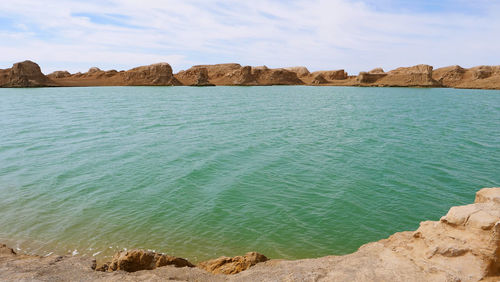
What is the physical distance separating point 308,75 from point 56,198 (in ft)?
500

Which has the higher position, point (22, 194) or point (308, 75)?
point (308, 75)

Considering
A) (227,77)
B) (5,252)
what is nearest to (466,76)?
(227,77)

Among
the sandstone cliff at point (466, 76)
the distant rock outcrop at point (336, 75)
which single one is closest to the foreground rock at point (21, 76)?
the distant rock outcrop at point (336, 75)

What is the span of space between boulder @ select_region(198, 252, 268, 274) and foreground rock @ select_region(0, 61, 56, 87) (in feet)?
353

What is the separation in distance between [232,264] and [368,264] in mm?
2470

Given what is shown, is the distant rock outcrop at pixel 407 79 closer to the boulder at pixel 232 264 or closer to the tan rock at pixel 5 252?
the boulder at pixel 232 264

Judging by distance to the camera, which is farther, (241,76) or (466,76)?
(466,76)

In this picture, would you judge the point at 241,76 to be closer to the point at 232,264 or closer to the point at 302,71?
the point at 302,71

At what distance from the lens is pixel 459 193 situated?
1023 cm

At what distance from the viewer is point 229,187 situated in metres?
11.0

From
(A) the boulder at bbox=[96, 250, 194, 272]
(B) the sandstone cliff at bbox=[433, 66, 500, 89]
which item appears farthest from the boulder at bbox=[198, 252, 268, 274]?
(B) the sandstone cliff at bbox=[433, 66, 500, 89]

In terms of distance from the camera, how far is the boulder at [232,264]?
225 inches

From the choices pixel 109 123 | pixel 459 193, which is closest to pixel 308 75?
pixel 109 123

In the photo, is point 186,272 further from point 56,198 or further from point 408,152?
point 408,152
